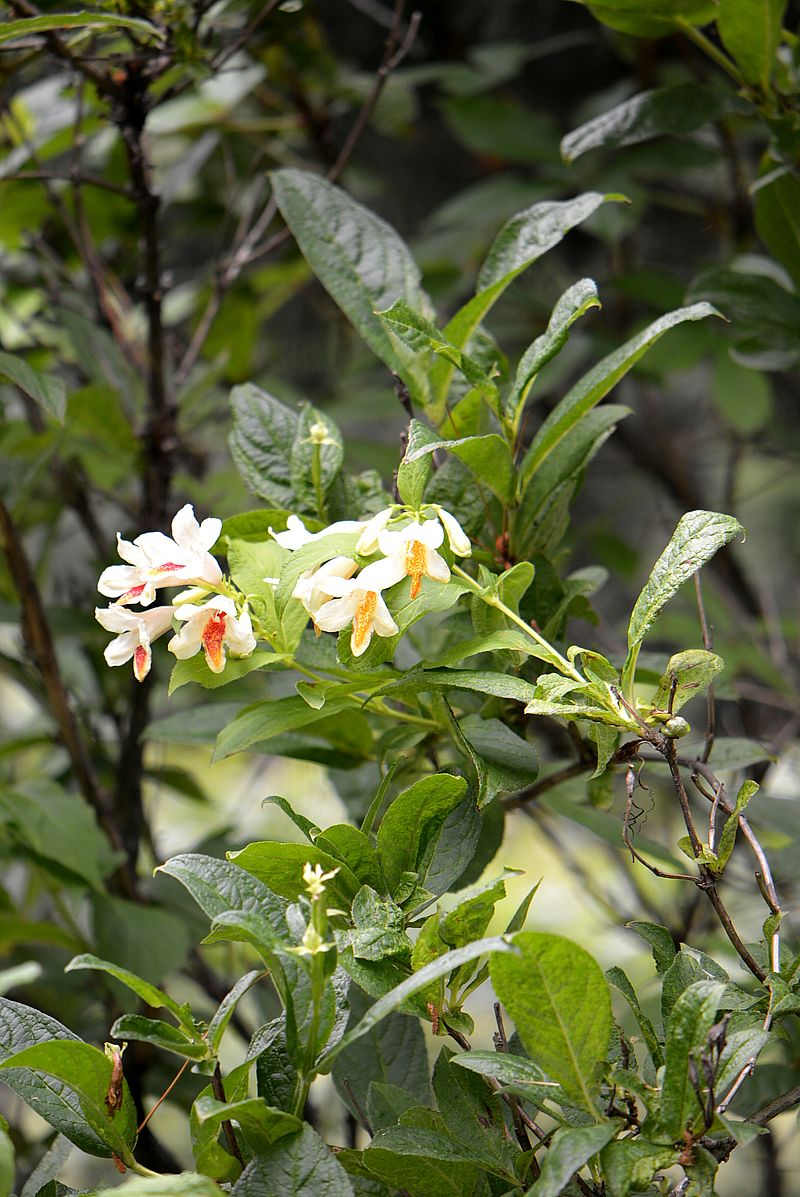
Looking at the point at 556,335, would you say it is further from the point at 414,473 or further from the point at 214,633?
the point at 214,633

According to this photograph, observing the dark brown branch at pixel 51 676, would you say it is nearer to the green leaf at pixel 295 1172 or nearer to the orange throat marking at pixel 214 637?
the orange throat marking at pixel 214 637

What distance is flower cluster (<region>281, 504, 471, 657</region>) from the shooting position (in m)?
0.45

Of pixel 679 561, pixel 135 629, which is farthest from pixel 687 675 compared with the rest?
pixel 135 629

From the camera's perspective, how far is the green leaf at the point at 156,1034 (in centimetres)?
41

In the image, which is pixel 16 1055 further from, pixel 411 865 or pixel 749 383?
pixel 749 383

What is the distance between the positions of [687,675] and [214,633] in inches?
8.3

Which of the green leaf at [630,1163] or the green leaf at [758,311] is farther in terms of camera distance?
the green leaf at [758,311]

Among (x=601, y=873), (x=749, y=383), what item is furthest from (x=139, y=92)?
(x=601, y=873)

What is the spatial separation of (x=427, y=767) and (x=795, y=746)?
86 cm

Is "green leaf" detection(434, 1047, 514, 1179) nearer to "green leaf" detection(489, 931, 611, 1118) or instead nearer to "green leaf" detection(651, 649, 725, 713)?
"green leaf" detection(489, 931, 611, 1118)

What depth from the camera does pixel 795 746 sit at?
1344mm

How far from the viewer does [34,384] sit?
604 millimetres

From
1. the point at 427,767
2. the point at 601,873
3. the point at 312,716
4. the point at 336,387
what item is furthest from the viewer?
the point at 601,873

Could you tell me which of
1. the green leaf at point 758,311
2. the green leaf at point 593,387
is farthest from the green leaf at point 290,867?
the green leaf at point 758,311
